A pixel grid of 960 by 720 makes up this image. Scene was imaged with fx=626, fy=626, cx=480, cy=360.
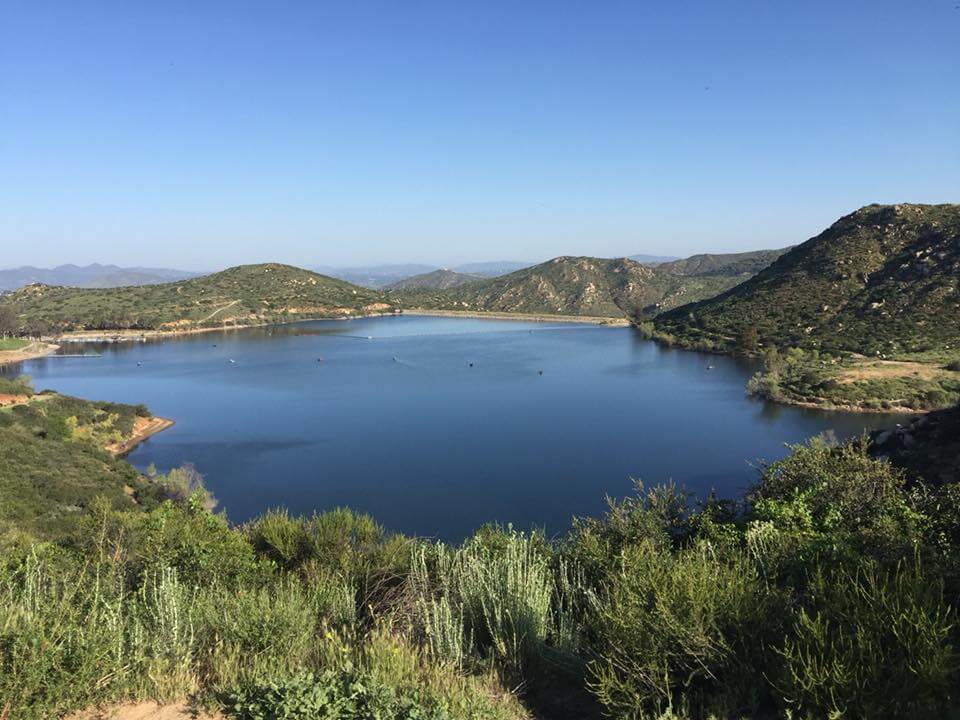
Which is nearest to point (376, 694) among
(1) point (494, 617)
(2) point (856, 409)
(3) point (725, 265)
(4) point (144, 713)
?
(4) point (144, 713)

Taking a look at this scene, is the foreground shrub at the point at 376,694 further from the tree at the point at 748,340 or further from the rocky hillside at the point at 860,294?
the tree at the point at 748,340

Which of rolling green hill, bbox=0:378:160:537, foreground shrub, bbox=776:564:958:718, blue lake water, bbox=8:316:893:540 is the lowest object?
blue lake water, bbox=8:316:893:540

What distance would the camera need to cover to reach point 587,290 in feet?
461

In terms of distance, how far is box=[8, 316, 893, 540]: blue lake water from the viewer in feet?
97.9

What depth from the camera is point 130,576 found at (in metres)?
8.29

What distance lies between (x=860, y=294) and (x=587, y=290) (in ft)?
255

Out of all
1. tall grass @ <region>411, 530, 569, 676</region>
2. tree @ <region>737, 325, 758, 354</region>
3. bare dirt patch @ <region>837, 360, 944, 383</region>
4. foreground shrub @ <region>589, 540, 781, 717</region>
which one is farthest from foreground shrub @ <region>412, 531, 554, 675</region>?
tree @ <region>737, 325, 758, 354</region>

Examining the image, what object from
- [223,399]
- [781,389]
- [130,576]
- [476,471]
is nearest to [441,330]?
[223,399]

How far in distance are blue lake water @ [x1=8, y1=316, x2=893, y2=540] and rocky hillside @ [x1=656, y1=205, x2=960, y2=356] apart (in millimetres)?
7583

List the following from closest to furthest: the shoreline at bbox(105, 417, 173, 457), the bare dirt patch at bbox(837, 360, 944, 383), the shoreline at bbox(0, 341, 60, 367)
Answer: the shoreline at bbox(105, 417, 173, 457) → the bare dirt patch at bbox(837, 360, 944, 383) → the shoreline at bbox(0, 341, 60, 367)

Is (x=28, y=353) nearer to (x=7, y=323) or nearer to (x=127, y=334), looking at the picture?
(x=7, y=323)

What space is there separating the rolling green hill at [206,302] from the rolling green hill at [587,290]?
73.7 ft

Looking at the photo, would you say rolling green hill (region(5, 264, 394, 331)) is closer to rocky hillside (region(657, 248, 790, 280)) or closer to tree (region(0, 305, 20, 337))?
tree (region(0, 305, 20, 337))

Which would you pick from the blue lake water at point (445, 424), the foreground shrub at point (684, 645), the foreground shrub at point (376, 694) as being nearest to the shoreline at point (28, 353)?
the blue lake water at point (445, 424)
